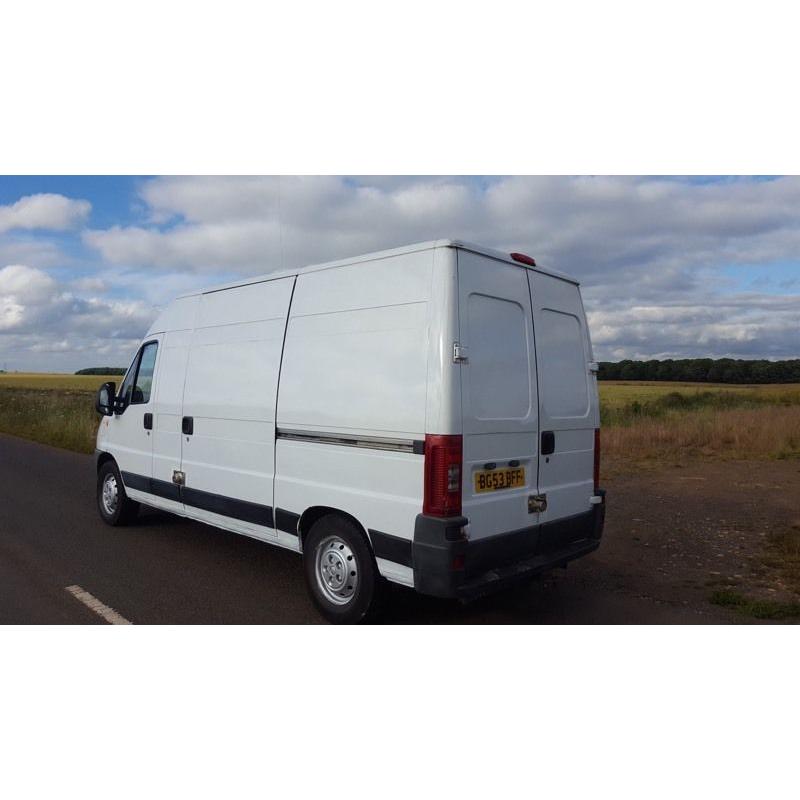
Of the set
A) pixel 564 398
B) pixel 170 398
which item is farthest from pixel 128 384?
pixel 564 398

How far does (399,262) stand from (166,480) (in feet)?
11.1

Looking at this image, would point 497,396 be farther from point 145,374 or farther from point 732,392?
point 732,392

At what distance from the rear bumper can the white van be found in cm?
1

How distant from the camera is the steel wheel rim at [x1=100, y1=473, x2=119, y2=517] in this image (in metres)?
7.32

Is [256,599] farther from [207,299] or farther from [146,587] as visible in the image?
[207,299]

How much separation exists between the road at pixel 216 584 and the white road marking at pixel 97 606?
46 millimetres

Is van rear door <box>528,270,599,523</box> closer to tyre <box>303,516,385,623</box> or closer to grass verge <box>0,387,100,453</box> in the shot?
tyre <box>303,516,385,623</box>

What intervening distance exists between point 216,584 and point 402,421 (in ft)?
8.03

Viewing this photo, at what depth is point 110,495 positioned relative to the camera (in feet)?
24.3

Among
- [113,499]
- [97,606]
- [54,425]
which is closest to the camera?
[97,606]

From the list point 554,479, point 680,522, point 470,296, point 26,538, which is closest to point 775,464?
point 680,522

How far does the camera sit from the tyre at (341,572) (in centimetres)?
428

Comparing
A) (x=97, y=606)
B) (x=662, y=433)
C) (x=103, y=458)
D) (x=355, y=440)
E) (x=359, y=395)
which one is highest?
(x=359, y=395)

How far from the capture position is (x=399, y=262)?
425 cm
